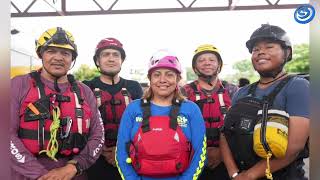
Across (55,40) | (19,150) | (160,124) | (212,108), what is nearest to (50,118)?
(19,150)

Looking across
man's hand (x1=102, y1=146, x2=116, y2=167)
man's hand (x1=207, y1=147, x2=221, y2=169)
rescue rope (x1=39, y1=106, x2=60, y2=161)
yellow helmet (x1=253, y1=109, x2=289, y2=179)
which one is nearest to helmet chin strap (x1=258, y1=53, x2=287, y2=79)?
yellow helmet (x1=253, y1=109, x2=289, y2=179)

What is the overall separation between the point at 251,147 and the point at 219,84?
0.83 meters

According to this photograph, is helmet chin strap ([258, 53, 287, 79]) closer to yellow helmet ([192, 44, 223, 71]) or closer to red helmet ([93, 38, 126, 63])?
yellow helmet ([192, 44, 223, 71])

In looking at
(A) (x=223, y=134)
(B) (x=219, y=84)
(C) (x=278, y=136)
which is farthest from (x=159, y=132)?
(B) (x=219, y=84)

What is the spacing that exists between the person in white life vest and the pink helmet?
418 mm

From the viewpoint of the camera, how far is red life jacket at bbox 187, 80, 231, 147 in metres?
2.21

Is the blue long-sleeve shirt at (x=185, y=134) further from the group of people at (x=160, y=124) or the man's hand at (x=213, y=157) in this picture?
the man's hand at (x=213, y=157)

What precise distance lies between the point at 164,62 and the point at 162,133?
40 cm

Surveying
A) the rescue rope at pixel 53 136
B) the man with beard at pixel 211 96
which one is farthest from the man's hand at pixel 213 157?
the rescue rope at pixel 53 136

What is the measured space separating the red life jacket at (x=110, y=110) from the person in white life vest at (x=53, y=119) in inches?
14.8

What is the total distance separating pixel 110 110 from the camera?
223 centimetres

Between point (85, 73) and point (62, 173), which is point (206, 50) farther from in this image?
point (62, 173)

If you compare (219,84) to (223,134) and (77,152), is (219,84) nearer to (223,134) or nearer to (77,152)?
(223,134)

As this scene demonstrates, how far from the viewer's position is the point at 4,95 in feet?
2.41
